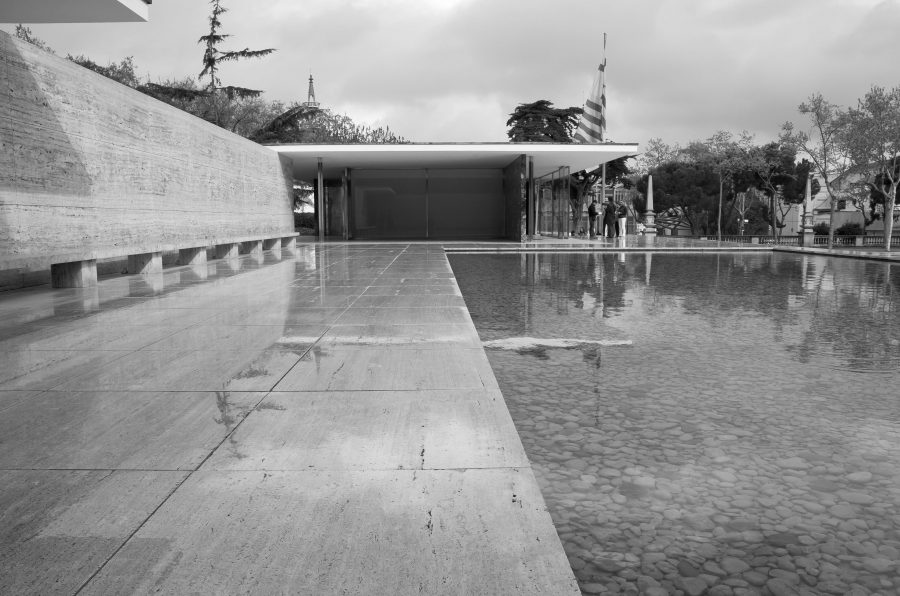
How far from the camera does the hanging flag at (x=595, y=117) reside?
25.8m

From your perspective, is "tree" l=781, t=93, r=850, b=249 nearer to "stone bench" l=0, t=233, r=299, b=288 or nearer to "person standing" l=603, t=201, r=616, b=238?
"person standing" l=603, t=201, r=616, b=238

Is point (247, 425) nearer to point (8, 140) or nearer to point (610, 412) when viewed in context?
point (610, 412)

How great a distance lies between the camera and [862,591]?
2240mm

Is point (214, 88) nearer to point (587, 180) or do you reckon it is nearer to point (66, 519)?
point (587, 180)

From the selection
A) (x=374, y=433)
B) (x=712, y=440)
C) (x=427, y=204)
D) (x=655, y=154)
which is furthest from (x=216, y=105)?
(x=712, y=440)

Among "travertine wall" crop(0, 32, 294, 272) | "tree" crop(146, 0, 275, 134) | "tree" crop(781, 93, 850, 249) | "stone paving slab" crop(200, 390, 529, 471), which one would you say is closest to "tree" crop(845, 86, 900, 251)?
"tree" crop(781, 93, 850, 249)

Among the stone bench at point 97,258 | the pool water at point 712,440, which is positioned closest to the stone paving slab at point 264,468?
the pool water at point 712,440

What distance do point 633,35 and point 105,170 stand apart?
33.6 m

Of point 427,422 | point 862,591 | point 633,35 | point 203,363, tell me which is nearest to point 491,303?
point 203,363

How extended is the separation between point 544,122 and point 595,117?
1922cm

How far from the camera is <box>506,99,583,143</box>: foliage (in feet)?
146

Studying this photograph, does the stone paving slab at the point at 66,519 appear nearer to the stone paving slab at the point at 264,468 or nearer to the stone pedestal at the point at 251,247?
the stone paving slab at the point at 264,468

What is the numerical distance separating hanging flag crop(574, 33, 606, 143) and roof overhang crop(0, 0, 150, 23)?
17468 mm

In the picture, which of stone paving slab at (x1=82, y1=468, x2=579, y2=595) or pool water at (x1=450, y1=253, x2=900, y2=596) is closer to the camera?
stone paving slab at (x1=82, y1=468, x2=579, y2=595)
